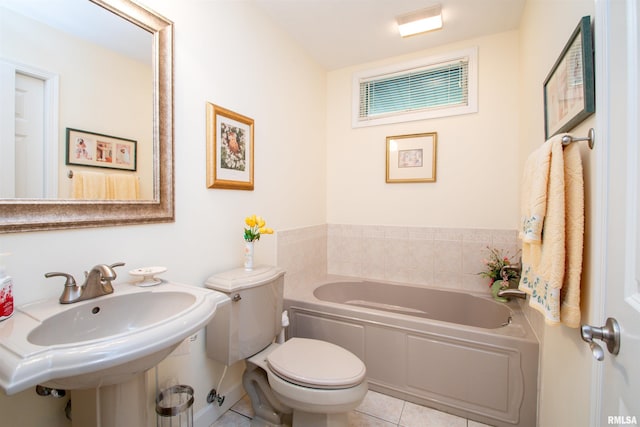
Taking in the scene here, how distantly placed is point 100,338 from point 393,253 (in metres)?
2.33

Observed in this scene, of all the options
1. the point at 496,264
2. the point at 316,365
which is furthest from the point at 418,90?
the point at 316,365

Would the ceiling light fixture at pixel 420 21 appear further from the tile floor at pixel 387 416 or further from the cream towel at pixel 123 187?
the tile floor at pixel 387 416

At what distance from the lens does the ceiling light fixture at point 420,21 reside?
6.71ft

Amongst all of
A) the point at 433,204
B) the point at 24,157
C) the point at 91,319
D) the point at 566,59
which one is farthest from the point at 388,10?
the point at 91,319

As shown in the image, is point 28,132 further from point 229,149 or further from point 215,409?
point 215,409

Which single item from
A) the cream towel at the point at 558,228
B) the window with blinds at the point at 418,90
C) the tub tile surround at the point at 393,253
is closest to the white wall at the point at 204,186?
the tub tile surround at the point at 393,253

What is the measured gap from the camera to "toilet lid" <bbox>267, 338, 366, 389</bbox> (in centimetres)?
132

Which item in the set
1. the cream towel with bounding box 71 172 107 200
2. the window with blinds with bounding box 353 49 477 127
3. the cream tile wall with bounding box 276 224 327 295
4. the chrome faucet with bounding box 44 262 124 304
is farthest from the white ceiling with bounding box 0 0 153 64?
the window with blinds with bounding box 353 49 477 127

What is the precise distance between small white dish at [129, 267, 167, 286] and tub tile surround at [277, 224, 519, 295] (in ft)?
3.50

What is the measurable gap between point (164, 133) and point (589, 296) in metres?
1.81

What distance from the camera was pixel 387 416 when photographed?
1730 mm

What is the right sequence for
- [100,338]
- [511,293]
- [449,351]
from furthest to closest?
1. [511,293]
2. [449,351]
3. [100,338]

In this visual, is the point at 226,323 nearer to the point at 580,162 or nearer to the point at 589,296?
the point at 589,296

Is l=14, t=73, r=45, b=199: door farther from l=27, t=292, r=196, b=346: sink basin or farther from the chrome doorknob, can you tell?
the chrome doorknob
